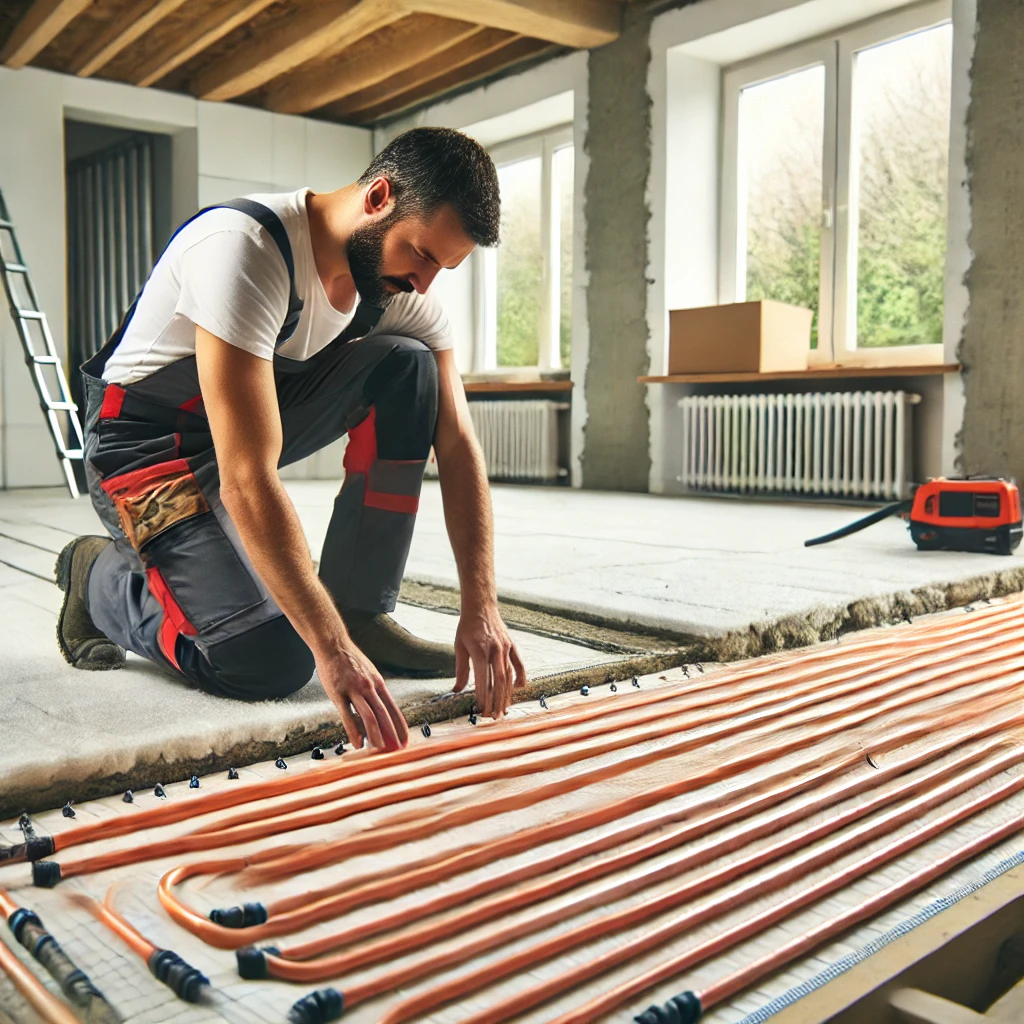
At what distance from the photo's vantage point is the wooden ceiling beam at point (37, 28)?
5.04 meters

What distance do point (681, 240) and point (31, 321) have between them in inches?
155

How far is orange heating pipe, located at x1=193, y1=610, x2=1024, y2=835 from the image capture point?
3.62 ft

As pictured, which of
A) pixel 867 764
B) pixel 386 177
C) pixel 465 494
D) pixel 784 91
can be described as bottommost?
pixel 867 764

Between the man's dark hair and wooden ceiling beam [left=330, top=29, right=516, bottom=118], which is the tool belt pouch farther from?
wooden ceiling beam [left=330, top=29, right=516, bottom=118]

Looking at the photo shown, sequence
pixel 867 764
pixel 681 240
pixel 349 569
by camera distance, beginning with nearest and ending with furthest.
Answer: pixel 867 764
pixel 349 569
pixel 681 240

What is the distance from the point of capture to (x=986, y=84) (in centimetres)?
421

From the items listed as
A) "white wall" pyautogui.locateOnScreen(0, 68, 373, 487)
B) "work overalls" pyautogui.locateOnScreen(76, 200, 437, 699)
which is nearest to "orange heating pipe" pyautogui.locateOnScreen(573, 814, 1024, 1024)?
"work overalls" pyautogui.locateOnScreen(76, 200, 437, 699)

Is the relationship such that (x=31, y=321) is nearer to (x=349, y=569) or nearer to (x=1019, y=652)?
(x=349, y=569)

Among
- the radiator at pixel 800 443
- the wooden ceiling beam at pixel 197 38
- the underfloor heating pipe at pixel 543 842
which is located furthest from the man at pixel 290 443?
the wooden ceiling beam at pixel 197 38

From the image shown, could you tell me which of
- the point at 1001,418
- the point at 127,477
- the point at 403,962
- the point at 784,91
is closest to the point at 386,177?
the point at 127,477

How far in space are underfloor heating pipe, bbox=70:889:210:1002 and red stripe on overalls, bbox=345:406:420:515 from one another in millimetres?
844

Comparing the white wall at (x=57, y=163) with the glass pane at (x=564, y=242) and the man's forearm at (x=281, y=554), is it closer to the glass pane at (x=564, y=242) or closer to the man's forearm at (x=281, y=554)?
the glass pane at (x=564, y=242)

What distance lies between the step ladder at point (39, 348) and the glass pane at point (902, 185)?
13.7 ft

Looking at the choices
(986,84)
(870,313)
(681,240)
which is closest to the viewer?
(986,84)
